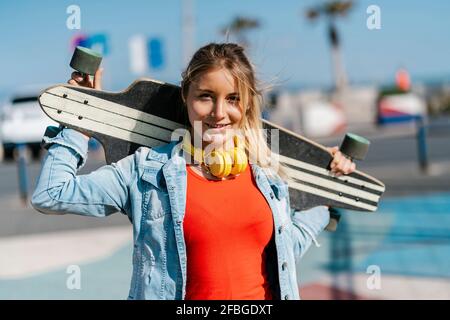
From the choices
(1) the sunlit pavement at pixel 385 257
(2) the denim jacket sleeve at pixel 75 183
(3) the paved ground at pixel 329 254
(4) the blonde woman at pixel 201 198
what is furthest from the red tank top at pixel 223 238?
(1) the sunlit pavement at pixel 385 257

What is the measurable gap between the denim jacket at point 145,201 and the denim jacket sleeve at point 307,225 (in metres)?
0.16

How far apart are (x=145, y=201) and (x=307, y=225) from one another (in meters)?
0.65

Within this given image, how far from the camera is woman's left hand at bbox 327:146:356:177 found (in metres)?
A: 2.64

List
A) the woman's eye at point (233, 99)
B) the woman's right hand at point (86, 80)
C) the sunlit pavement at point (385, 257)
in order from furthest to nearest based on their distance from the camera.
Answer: the sunlit pavement at point (385, 257) → the woman's right hand at point (86, 80) → the woman's eye at point (233, 99)

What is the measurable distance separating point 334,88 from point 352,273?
32923 millimetres

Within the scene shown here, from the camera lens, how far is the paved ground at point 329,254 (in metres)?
5.46

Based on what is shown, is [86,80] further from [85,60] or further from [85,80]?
[85,60]

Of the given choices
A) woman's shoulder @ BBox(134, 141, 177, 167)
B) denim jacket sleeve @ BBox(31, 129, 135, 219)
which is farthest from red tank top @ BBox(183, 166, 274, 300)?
denim jacket sleeve @ BBox(31, 129, 135, 219)

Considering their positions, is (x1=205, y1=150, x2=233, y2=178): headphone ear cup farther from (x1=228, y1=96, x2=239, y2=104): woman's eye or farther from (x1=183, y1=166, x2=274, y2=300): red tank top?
(x1=228, y1=96, x2=239, y2=104): woman's eye

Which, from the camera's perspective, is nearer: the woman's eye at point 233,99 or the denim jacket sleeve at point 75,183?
the denim jacket sleeve at point 75,183

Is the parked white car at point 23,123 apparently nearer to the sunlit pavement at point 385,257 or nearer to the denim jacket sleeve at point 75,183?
the sunlit pavement at point 385,257

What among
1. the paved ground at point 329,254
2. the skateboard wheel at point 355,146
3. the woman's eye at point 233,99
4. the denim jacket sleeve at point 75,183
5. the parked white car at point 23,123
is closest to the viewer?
the denim jacket sleeve at point 75,183

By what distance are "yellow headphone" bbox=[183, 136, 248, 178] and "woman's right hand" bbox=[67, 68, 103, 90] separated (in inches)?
15.8
